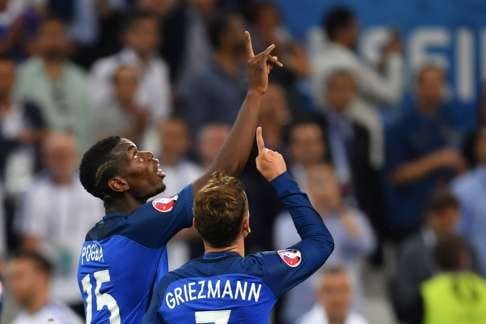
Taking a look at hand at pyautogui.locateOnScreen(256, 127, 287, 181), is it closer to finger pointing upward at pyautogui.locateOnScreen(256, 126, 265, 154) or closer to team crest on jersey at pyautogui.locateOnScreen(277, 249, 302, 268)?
finger pointing upward at pyautogui.locateOnScreen(256, 126, 265, 154)

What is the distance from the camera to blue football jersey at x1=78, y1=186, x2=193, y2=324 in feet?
19.3

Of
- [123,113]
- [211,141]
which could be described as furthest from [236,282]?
[123,113]

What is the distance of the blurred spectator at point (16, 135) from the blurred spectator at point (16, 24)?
2.27ft

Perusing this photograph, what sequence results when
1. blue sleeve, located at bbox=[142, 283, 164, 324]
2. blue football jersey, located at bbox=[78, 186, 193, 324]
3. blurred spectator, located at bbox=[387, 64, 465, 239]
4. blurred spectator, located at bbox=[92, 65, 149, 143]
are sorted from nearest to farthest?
blue sleeve, located at bbox=[142, 283, 164, 324], blue football jersey, located at bbox=[78, 186, 193, 324], blurred spectator, located at bbox=[92, 65, 149, 143], blurred spectator, located at bbox=[387, 64, 465, 239]

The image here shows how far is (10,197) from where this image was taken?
1091 cm

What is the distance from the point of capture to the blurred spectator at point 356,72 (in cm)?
1220

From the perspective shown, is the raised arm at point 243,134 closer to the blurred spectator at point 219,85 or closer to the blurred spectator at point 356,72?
the blurred spectator at point 219,85

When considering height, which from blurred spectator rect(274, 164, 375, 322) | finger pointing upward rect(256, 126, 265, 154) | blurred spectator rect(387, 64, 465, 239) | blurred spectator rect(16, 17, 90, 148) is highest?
blurred spectator rect(16, 17, 90, 148)

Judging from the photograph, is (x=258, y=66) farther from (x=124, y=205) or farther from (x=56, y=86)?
(x=56, y=86)

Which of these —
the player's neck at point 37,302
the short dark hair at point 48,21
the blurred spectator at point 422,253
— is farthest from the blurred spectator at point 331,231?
the short dark hair at point 48,21

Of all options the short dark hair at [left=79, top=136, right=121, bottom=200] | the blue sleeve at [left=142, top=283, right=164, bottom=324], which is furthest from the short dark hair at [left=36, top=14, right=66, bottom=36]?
the blue sleeve at [left=142, top=283, right=164, bottom=324]

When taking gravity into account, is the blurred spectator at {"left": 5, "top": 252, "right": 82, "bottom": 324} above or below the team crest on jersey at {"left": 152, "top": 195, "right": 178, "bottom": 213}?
above

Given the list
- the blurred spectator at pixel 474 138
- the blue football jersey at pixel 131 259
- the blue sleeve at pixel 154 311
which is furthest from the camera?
the blurred spectator at pixel 474 138

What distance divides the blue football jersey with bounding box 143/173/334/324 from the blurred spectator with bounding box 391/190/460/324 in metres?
4.35
